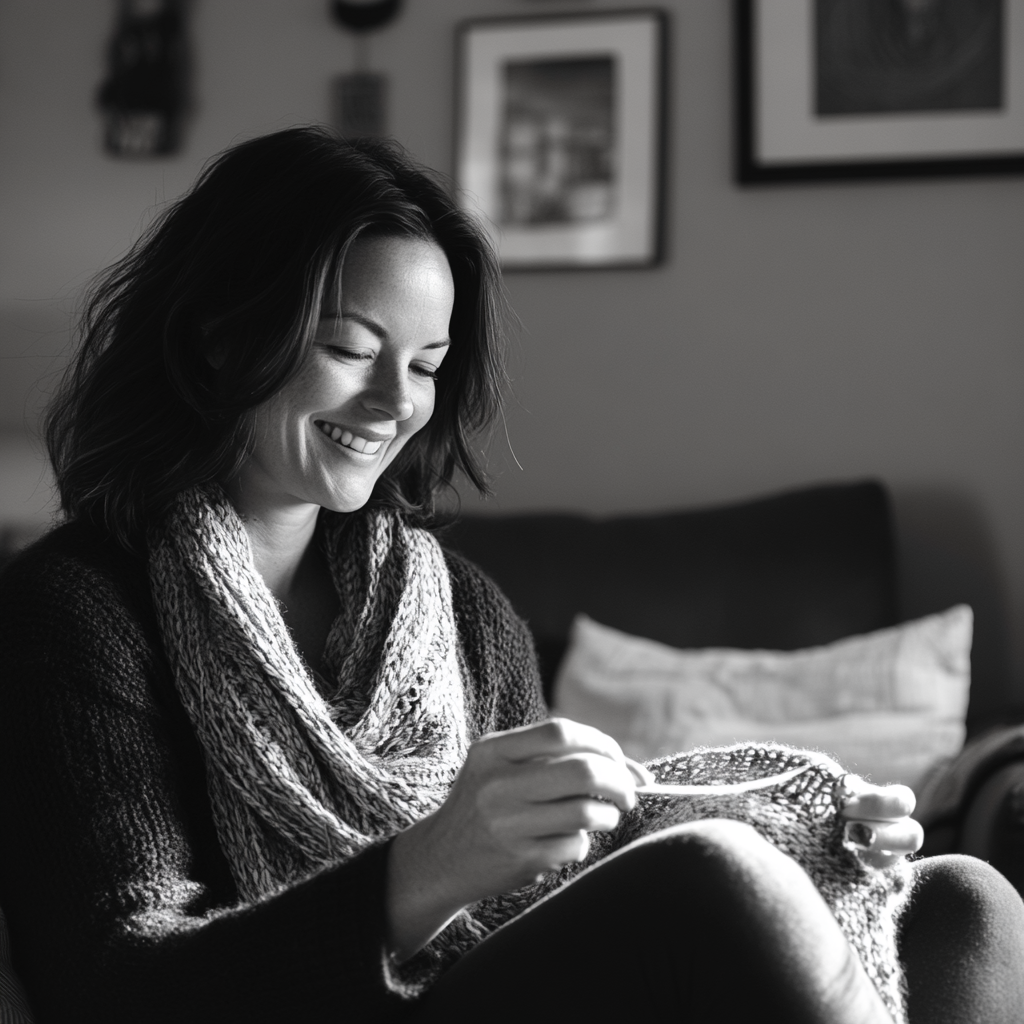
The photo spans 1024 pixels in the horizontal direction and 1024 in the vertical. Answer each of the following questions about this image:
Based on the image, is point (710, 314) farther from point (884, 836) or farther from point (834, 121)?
point (884, 836)

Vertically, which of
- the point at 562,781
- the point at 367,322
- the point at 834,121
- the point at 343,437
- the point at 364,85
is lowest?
the point at 562,781

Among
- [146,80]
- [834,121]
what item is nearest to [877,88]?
[834,121]

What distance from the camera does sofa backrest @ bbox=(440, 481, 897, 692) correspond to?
2.10m

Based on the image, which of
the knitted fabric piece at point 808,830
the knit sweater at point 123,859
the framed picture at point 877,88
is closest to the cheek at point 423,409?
the knit sweater at point 123,859

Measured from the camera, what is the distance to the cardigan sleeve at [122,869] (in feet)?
2.76

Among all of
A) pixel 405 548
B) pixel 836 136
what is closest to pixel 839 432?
pixel 836 136

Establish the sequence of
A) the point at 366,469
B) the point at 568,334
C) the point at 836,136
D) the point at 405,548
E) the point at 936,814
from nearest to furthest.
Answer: the point at 366,469, the point at 405,548, the point at 936,814, the point at 836,136, the point at 568,334

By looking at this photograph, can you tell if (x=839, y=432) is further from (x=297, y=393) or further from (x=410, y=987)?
(x=410, y=987)

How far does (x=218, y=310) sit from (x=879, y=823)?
2.26 feet

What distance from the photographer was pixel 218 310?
3.71 feet

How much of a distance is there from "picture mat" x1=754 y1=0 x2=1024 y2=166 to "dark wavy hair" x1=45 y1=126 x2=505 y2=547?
1.38 m

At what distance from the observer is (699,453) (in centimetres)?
249

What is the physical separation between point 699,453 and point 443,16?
1.02 metres

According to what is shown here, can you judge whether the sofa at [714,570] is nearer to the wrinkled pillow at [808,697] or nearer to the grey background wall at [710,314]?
the wrinkled pillow at [808,697]
